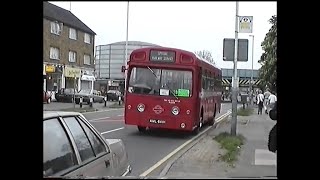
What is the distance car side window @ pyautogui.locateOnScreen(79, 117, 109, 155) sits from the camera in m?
4.84

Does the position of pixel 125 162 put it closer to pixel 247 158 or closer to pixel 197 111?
pixel 247 158

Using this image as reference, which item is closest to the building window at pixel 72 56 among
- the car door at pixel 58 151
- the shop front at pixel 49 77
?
the shop front at pixel 49 77

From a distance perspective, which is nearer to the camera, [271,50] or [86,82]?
[271,50]

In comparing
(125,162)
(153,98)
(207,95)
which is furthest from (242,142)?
(125,162)

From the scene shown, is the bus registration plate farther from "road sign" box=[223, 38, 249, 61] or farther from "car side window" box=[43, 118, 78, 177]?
"car side window" box=[43, 118, 78, 177]

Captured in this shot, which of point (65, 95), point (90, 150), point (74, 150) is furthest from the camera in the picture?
point (65, 95)

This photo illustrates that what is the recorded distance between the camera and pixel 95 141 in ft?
16.3

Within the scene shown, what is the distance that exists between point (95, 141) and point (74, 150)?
0.78 m

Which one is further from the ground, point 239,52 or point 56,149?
point 239,52

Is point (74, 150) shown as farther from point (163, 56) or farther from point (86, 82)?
point (86, 82)

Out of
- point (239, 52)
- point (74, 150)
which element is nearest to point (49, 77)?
point (74, 150)

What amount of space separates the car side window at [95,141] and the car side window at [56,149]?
649mm

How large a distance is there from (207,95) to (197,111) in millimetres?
2618

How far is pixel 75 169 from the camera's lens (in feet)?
13.0
